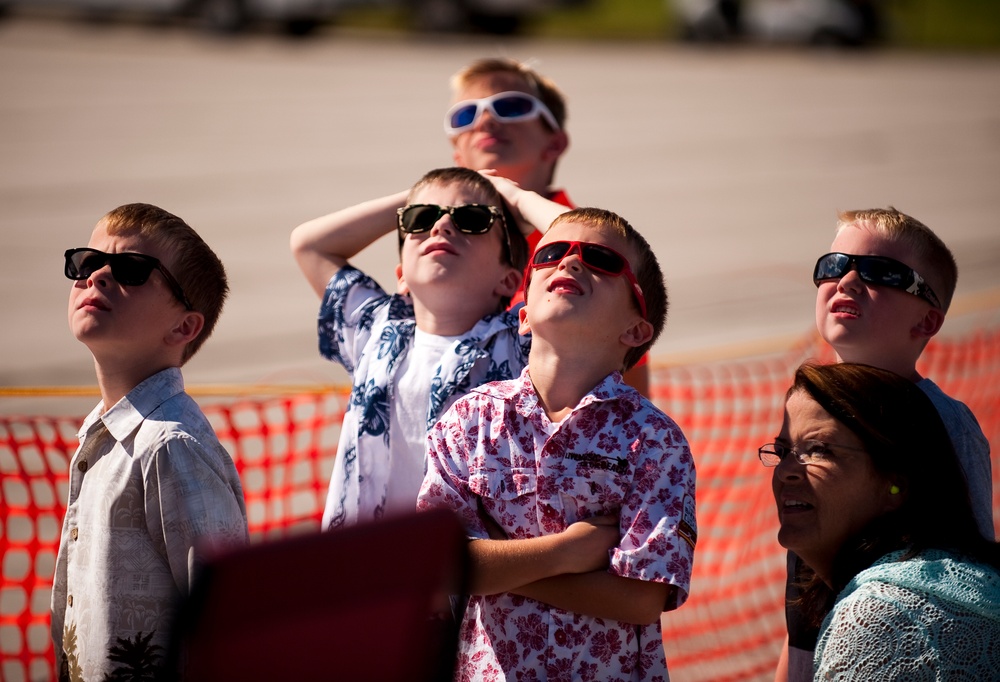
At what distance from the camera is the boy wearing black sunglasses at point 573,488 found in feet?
8.36

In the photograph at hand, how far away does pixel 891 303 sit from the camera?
3.17 m

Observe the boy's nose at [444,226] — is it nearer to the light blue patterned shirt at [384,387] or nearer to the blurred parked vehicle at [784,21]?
the light blue patterned shirt at [384,387]

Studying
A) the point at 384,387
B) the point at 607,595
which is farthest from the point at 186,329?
the point at 607,595

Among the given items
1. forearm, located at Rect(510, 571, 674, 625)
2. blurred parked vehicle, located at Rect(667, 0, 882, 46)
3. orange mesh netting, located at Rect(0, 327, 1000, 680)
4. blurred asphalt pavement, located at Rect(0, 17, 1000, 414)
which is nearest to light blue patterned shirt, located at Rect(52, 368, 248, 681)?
forearm, located at Rect(510, 571, 674, 625)

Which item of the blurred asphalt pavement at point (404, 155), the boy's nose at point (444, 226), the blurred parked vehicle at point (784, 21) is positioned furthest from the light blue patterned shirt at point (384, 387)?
the blurred parked vehicle at point (784, 21)

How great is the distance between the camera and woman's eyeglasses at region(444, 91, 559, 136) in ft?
13.8

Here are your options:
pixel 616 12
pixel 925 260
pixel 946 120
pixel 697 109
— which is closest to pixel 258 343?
pixel 925 260

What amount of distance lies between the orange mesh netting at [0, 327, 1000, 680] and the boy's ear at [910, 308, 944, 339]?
2.13 m

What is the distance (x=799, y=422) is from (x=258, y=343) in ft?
23.2

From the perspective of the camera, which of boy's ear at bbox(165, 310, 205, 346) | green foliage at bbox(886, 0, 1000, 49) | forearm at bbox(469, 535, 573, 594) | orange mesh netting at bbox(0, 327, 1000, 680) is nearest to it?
forearm at bbox(469, 535, 573, 594)

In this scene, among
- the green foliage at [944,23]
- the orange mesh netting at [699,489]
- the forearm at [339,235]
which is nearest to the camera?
the forearm at [339,235]

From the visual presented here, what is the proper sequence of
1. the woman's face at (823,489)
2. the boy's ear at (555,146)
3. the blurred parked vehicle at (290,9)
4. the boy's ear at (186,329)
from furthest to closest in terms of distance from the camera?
the blurred parked vehicle at (290,9) → the boy's ear at (555,146) → the boy's ear at (186,329) → the woman's face at (823,489)

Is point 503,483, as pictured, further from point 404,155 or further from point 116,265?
point 404,155

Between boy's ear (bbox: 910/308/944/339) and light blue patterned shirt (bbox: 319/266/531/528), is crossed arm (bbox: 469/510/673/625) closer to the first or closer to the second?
light blue patterned shirt (bbox: 319/266/531/528)
